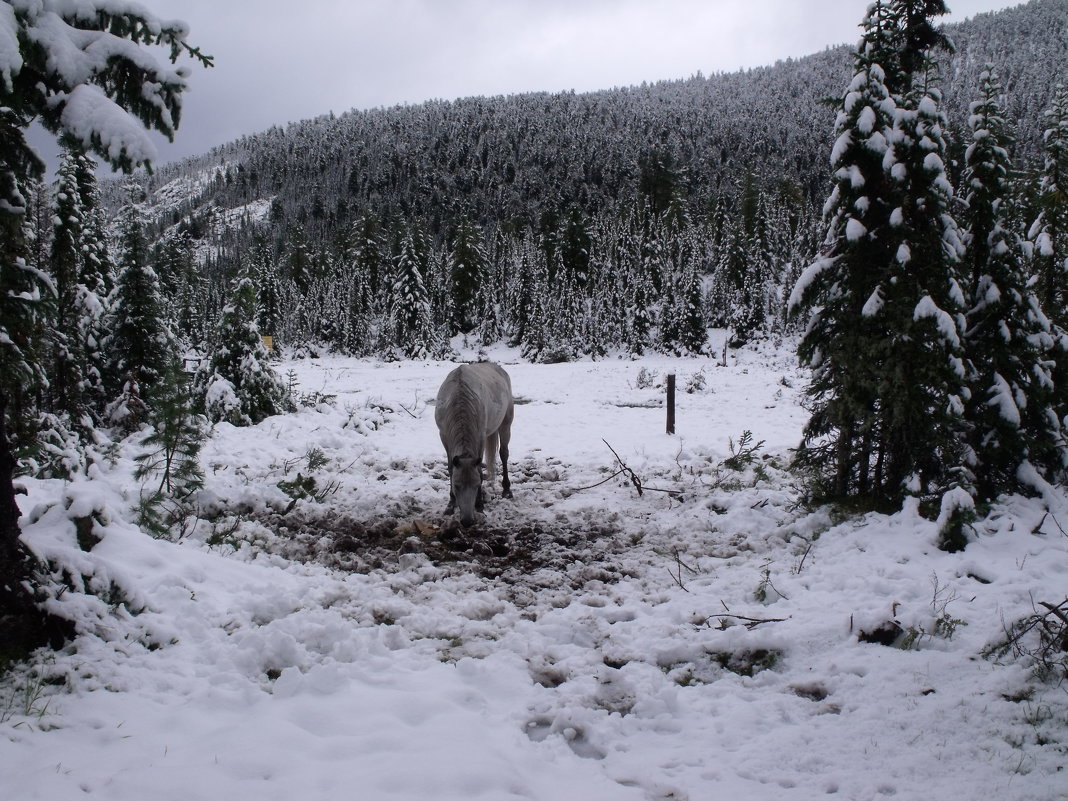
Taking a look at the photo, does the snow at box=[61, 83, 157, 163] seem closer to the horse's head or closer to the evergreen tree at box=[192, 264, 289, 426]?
the horse's head

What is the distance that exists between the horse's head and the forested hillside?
559 centimetres

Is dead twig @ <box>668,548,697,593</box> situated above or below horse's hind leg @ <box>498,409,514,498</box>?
below

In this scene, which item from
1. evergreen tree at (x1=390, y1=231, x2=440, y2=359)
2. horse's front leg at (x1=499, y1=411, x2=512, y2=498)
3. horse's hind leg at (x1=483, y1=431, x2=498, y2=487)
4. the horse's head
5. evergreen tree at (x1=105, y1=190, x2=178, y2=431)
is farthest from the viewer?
evergreen tree at (x1=390, y1=231, x2=440, y2=359)

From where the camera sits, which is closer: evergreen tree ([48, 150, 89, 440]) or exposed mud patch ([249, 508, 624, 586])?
exposed mud patch ([249, 508, 624, 586])

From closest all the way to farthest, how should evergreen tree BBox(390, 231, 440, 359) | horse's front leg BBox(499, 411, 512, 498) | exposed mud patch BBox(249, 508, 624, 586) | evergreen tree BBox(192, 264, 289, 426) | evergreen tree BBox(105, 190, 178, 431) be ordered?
exposed mud patch BBox(249, 508, 624, 586)
horse's front leg BBox(499, 411, 512, 498)
evergreen tree BBox(192, 264, 289, 426)
evergreen tree BBox(105, 190, 178, 431)
evergreen tree BBox(390, 231, 440, 359)

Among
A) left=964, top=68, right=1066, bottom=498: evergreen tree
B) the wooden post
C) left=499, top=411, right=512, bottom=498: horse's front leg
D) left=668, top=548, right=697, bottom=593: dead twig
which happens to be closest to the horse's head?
left=499, top=411, right=512, bottom=498: horse's front leg

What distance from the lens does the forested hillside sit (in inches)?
1966

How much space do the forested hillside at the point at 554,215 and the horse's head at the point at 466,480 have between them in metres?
5.59

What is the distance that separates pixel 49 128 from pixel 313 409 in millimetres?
12237

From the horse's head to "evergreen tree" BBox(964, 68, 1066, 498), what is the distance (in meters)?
5.92

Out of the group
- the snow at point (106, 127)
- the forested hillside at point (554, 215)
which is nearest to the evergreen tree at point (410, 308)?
the forested hillside at point (554, 215)

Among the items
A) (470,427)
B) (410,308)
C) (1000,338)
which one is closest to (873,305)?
(1000,338)

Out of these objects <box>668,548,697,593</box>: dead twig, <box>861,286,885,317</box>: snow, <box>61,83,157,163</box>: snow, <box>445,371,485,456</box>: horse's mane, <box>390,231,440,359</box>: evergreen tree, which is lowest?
<box>668,548,697,593</box>: dead twig

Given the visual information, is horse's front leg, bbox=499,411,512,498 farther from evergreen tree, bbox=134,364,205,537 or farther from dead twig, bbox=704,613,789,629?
dead twig, bbox=704,613,789,629
